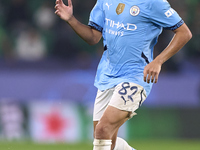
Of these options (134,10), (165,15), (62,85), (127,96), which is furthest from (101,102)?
(62,85)

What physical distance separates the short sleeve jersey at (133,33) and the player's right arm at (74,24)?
1.18 feet

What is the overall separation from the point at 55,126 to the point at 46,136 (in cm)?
28

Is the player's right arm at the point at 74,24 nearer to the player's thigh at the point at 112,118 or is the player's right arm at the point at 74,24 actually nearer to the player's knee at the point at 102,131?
the player's thigh at the point at 112,118

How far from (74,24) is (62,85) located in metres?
6.16

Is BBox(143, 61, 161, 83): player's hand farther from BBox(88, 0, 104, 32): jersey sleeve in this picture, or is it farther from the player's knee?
BBox(88, 0, 104, 32): jersey sleeve

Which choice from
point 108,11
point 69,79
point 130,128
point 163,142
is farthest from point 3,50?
point 108,11

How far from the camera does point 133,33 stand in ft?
20.2

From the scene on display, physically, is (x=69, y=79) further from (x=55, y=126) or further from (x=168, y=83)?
(x=168, y=83)

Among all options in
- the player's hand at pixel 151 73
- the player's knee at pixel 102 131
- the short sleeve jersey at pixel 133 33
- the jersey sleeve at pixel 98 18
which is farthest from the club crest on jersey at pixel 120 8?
the player's knee at pixel 102 131

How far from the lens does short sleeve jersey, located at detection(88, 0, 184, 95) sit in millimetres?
6062

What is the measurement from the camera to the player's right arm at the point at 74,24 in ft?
20.6

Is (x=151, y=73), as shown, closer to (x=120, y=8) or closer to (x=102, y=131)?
(x=102, y=131)

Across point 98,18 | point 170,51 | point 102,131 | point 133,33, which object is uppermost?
point 98,18

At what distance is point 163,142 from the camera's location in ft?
38.8
